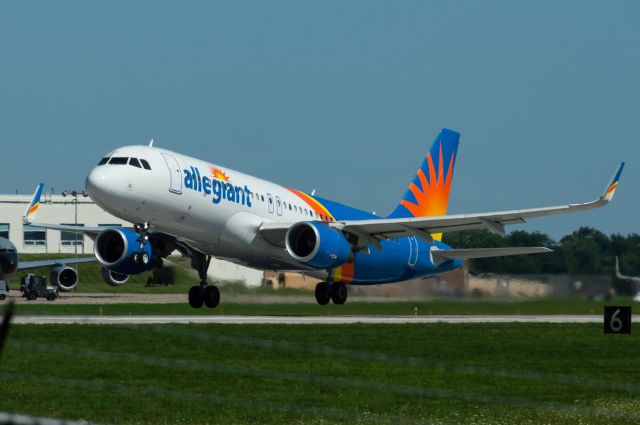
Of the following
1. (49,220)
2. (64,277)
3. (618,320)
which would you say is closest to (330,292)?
(618,320)

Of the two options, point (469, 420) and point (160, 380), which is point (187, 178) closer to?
point (160, 380)

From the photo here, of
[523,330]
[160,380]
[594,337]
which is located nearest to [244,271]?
[523,330]

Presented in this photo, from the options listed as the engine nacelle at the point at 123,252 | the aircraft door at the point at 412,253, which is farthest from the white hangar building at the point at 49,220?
the engine nacelle at the point at 123,252

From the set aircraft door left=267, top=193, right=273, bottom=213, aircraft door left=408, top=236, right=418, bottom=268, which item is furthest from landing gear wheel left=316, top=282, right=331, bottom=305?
aircraft door left=408, top=236, right=418, bottom=268

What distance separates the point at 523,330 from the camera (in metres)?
36.0

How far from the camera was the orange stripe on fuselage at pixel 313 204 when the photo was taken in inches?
1753

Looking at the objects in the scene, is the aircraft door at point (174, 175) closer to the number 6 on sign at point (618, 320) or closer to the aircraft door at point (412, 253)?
the aircraft door at point (412, 253)

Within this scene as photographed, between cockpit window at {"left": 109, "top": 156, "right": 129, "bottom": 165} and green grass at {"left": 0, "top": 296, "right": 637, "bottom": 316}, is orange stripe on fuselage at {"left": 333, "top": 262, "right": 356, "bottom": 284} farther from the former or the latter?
cockpit window at {"left": 109, "top": 156, "right": 129, "bottom": 165}

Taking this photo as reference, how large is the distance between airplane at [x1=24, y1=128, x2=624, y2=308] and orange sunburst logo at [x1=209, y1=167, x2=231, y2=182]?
0.14 feet

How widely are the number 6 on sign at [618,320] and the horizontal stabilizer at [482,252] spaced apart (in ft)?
21.6

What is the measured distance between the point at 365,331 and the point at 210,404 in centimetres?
1575

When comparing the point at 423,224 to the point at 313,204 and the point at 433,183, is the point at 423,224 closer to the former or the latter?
the point at 313,204

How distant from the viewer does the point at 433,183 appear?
176 feet

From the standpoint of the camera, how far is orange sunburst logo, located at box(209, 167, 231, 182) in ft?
128
